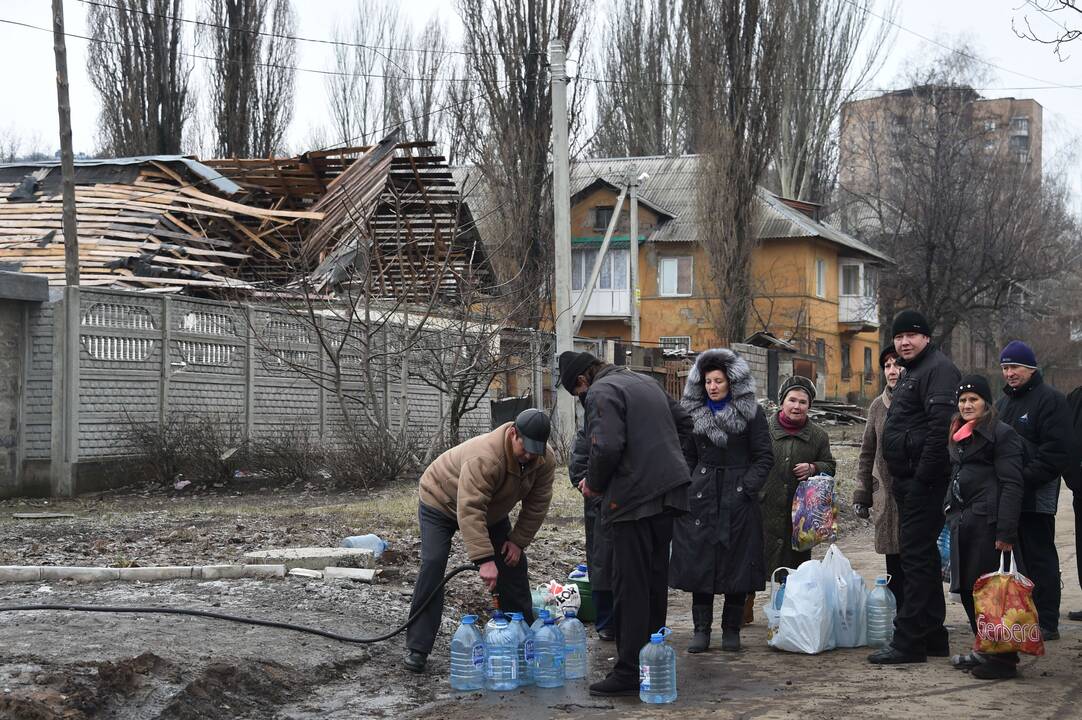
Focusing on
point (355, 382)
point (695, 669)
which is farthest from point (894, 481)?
point (355, 382)

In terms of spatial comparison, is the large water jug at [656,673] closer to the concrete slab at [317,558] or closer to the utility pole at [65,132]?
the concrete slab at [317,558]

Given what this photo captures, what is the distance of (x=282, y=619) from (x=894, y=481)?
3.82 m

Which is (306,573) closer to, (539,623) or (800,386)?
(539,623)

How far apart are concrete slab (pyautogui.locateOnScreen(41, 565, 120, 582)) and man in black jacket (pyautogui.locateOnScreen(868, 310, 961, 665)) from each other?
521 centimetres

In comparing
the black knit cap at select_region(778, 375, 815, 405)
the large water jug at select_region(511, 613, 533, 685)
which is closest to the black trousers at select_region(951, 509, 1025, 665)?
the black knit cap at select_region(778, 375, 815, 405)

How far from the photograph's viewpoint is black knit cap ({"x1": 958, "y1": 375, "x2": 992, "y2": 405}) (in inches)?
278

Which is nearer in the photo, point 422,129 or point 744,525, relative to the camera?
point 744,525

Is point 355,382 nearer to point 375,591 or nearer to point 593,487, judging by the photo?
point 375,591

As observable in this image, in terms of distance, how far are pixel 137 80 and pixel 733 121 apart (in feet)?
57.1

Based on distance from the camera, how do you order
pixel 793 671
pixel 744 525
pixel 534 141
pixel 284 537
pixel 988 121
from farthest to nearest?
pixel 988 121 < pixel 534 141 < pixel 284 537 < pixel 744 525 < pixel 793 671

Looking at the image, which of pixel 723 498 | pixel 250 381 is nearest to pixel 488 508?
pixel 723 498

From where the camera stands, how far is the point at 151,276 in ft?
66.0

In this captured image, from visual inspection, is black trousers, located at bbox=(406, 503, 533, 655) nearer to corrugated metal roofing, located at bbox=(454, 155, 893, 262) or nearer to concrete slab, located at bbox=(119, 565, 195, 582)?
concrete slab, located at bbox=(119, 565, 195, 582)

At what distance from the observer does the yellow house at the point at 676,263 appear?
47.7 meters
